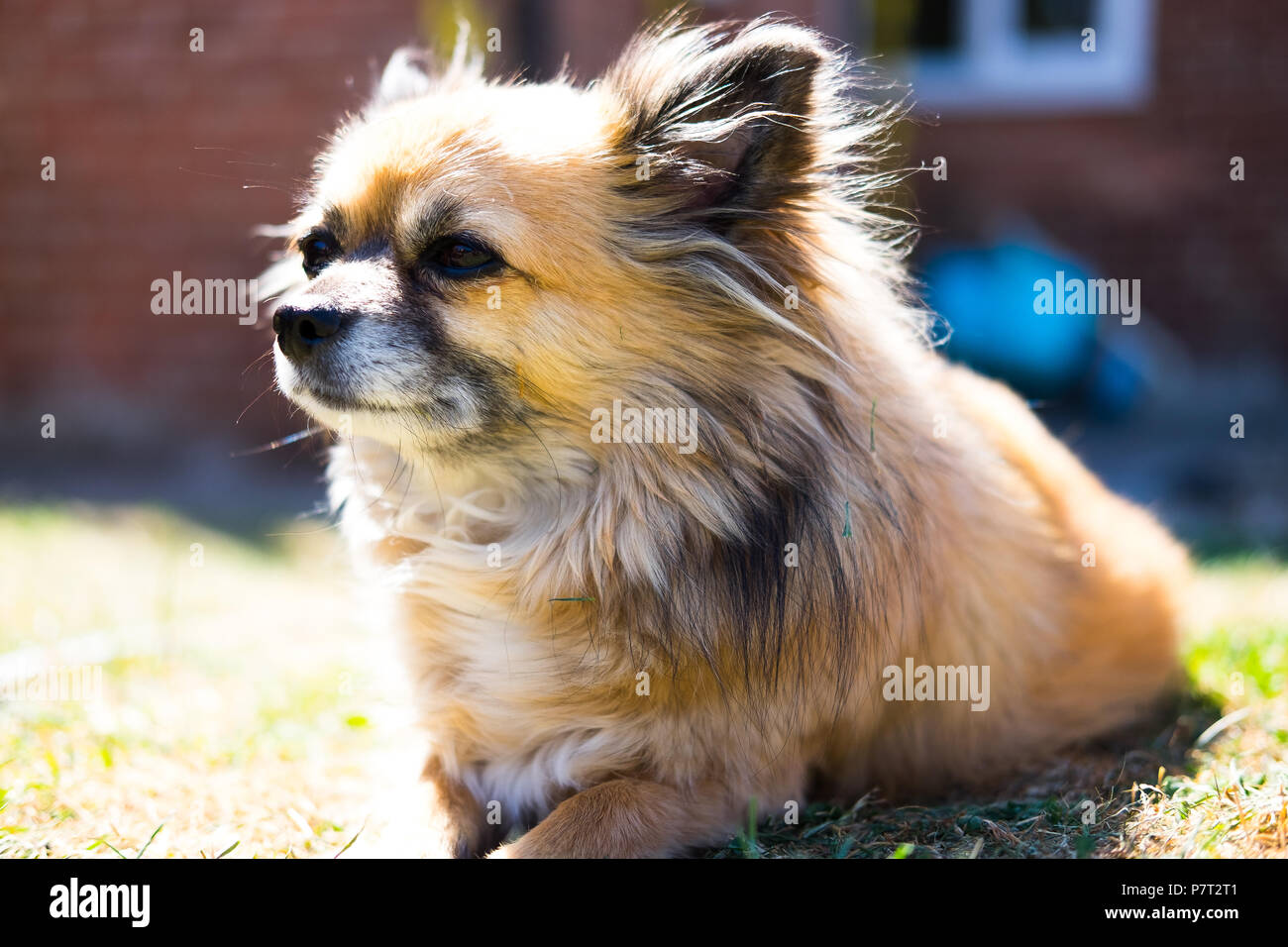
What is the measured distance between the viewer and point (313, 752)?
3523mm

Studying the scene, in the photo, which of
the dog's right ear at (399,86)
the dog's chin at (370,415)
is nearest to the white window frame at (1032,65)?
the dog's right ear at (399,86)

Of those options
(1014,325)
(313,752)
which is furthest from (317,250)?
(1014,325)

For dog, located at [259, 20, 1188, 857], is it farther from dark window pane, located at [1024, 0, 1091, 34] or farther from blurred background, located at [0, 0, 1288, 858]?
dark window pane, located at [1024, 0, 1091, 34]

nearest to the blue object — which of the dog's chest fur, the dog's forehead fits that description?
the dog's forehead

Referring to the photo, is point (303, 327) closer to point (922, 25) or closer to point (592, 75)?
point (592, 75)

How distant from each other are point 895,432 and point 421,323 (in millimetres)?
1167

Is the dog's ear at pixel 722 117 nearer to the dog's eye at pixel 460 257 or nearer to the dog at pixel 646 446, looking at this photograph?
the dog at pixel 646 446

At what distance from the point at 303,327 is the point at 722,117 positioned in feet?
3.54

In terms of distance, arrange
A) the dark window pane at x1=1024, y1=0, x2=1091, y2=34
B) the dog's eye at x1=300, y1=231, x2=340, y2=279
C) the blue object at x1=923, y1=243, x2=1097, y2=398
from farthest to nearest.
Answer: the dark window pane at x1=1024, y1=0, x2=1091, y2=34
the blue object at x1=923, y1=243, x2=1097, y2=398
the dog's eye at x1=300, y1=231, x2=340, y2=279

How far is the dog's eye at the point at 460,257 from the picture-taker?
2.64 meters

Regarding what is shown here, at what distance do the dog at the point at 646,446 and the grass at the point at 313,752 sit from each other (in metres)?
0.25

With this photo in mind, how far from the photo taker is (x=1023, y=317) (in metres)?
8.26

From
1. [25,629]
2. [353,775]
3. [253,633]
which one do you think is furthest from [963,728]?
[25,629]

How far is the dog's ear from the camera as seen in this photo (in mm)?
2607
